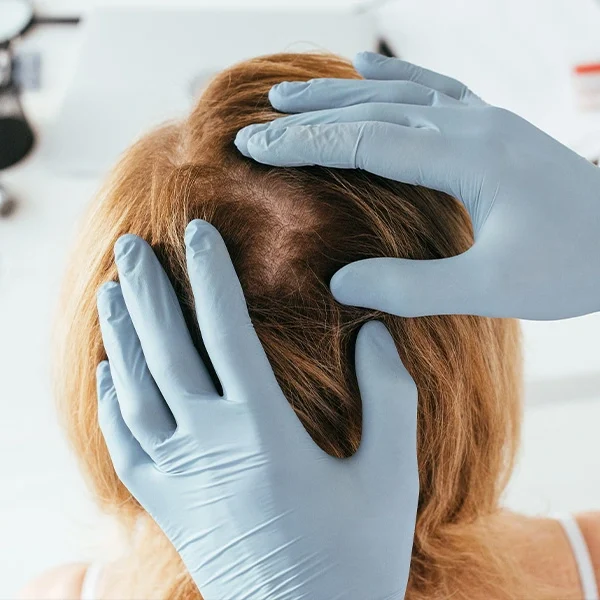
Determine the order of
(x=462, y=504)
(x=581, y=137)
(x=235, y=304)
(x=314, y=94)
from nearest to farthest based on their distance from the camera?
(x=235, y=304) < (x=314, y=94) < (x=462, y=504) < (x=581, y=137)

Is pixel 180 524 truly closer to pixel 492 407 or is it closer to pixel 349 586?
pixel 349 586

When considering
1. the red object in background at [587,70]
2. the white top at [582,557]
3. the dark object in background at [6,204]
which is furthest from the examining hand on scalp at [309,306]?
the red object in background at [587,70]

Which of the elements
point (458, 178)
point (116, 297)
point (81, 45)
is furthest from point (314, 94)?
point (81, 45)

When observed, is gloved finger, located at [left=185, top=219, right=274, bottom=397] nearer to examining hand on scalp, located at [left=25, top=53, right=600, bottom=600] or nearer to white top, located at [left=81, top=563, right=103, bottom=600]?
examining hand on scalp, located at [left=25, top=53, right=600, bottom=600]

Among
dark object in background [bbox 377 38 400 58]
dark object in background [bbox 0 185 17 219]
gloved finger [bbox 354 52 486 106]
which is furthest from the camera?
dark object in background [bbox 377 38 400 58]

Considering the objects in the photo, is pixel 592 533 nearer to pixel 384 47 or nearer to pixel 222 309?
pixel 222 309

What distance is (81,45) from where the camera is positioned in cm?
152

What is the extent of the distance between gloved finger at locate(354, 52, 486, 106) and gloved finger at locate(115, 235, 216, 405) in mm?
375

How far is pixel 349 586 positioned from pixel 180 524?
169 mm

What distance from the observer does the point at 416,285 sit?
618mm

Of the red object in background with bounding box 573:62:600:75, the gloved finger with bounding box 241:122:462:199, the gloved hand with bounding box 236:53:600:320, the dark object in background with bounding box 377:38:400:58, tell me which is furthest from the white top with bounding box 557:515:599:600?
the dark object in background with bounding box 377:38:400:58

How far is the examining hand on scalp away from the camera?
24.9 inches

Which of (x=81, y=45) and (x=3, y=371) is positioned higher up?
(x=81, y=45)

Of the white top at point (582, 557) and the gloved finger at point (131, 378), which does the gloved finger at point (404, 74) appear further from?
the white top at point (582, 557)
